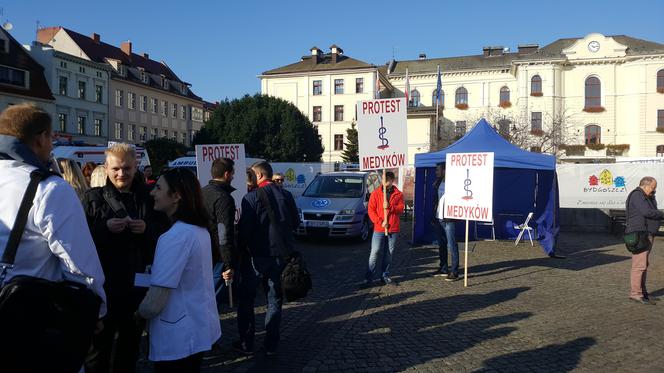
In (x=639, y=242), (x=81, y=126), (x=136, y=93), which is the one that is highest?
(x=136, y=93)

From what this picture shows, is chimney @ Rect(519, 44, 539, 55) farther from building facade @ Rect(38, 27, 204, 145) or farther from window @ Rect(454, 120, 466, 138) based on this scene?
building facade @ Rect(38, 27, 204, 145)

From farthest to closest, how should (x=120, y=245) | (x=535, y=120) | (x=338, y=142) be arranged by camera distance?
1. (x=338, y=142)
2. (x=535, y=120)
3. (x=120, y=245)

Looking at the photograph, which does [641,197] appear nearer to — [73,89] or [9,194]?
[9,194]

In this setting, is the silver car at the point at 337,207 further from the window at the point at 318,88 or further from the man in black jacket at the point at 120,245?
the window at the point at 318,88

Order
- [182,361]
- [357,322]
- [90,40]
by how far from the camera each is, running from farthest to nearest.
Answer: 1. [90,40]
2. [357,322]
3. [182,361]

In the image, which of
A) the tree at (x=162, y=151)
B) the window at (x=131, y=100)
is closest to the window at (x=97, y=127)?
the window at (x=131, y=100)

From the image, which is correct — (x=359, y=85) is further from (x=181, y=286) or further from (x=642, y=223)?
(x=181, y=286)

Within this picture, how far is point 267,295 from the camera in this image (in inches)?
203

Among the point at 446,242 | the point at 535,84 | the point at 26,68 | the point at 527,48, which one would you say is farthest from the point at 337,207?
the point at 527,48

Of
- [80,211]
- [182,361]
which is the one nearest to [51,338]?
[80,211]

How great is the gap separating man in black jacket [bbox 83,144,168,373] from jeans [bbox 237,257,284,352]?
4.97ft

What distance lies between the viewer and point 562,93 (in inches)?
2389

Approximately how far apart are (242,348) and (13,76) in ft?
143

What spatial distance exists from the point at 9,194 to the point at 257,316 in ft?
15.6
